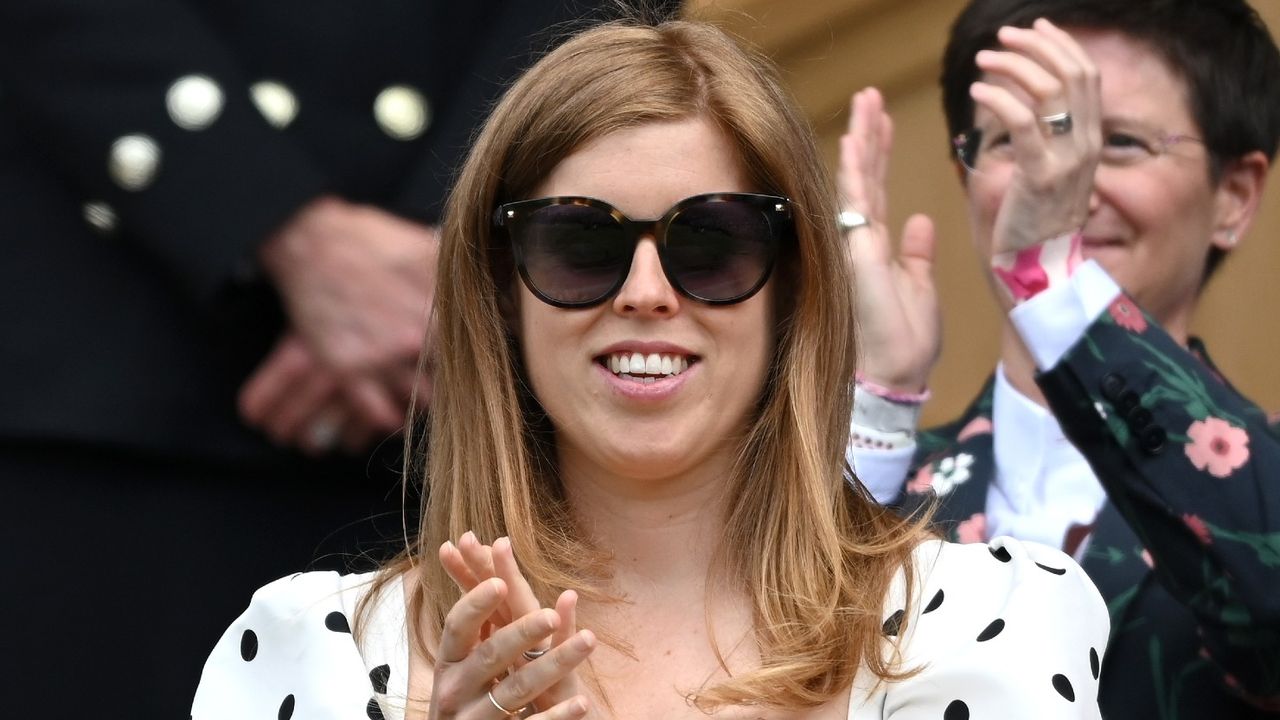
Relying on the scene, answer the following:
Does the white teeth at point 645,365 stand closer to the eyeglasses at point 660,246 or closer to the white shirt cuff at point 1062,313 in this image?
the eyeglasses at point 660,246

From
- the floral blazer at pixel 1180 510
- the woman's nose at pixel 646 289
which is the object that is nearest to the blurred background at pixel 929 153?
the floral blazer at pixel 1180 510

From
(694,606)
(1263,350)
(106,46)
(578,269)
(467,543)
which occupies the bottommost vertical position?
(1263,350)

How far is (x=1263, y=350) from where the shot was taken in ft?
13.2

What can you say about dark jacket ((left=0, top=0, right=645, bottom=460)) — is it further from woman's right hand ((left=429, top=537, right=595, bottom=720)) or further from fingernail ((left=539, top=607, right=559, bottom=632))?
fingernail ((left=539, top=607, right=559, bottom=632))

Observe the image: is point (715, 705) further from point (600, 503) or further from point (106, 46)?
point (106, 46)

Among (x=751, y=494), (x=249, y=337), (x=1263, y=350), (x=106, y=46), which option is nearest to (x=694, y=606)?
(x=751, y=494)

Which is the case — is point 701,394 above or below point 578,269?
below

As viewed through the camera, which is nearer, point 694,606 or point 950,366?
point 694,606

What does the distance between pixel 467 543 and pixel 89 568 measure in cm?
71

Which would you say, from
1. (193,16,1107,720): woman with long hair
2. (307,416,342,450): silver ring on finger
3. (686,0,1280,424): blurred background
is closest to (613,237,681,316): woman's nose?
(193,16,1107,720): woman with long hair

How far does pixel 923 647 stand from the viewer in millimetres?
2412

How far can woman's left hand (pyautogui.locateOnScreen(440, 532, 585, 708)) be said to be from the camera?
6.77 feet

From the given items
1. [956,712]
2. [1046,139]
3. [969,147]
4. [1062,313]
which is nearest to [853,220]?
[969,147]

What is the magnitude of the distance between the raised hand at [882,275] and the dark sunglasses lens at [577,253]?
95 cm
